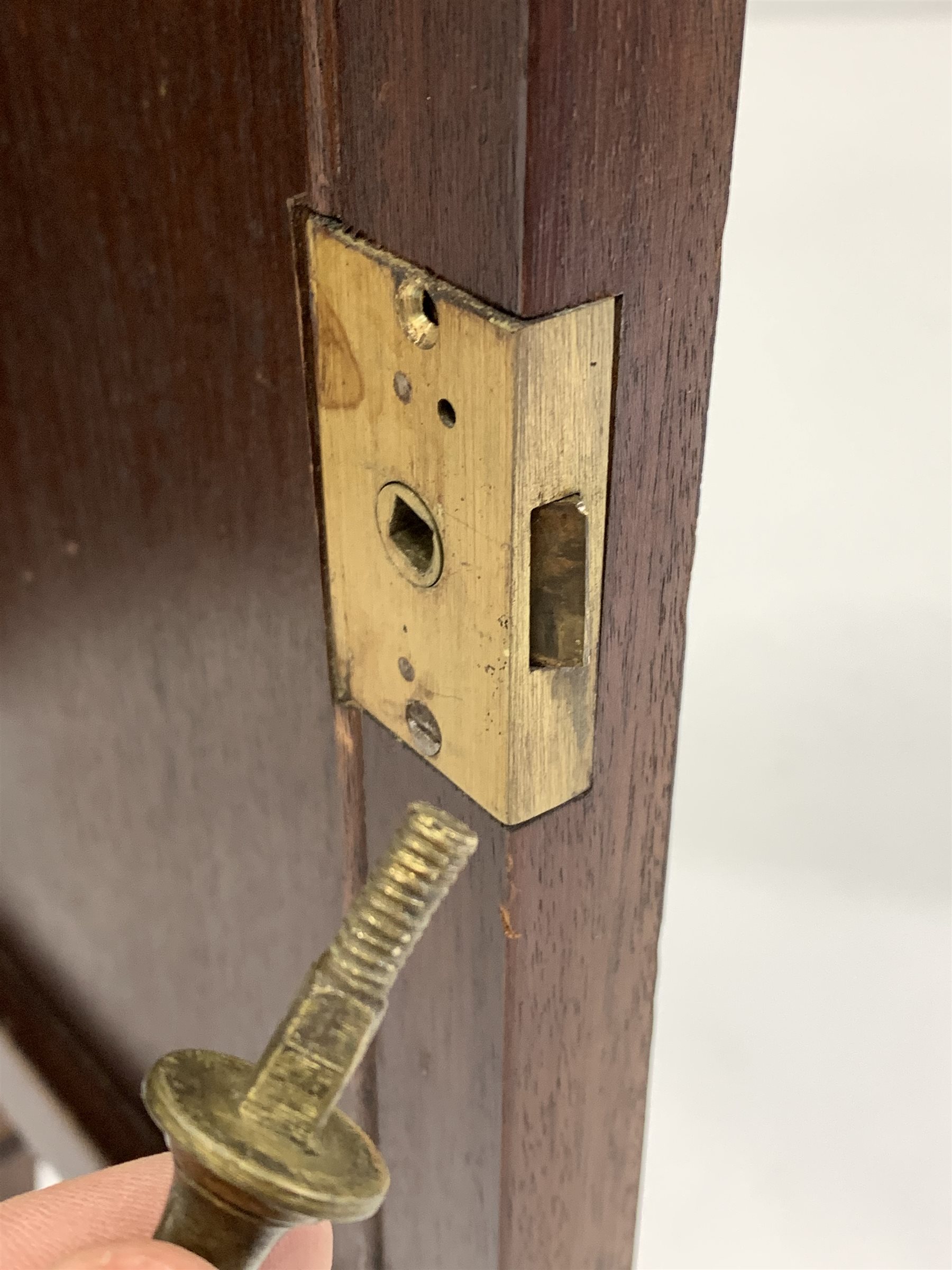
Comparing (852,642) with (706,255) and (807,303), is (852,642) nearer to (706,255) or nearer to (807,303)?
(807,303)

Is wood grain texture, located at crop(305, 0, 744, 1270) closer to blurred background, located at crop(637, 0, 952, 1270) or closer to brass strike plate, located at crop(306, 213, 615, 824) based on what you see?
brass strike plate, located at crop(306, 213, 615, 824)

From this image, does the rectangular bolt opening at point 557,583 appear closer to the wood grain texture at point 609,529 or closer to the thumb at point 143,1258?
the wood grain texture at point 609,529

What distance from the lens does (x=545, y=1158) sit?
1.07 ft

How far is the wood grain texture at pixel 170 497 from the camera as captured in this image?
0.91ft

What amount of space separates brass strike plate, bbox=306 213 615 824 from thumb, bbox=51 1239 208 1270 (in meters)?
0.11

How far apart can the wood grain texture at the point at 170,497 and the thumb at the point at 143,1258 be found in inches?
4.7

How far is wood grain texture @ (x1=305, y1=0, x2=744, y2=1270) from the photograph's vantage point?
0.68 feet

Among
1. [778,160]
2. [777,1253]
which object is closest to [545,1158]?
[777,1253]

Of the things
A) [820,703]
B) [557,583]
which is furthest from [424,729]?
[820,703]

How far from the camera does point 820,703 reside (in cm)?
74

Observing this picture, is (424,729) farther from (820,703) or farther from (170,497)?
(820,703)

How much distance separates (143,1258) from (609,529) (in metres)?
0.17

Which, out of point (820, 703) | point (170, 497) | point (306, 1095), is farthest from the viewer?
point (820, 703)

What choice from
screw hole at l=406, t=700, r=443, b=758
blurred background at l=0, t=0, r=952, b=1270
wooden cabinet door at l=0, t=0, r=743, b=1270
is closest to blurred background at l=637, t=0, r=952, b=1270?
blurred background at l=0, t=0, r=952, b=1270
